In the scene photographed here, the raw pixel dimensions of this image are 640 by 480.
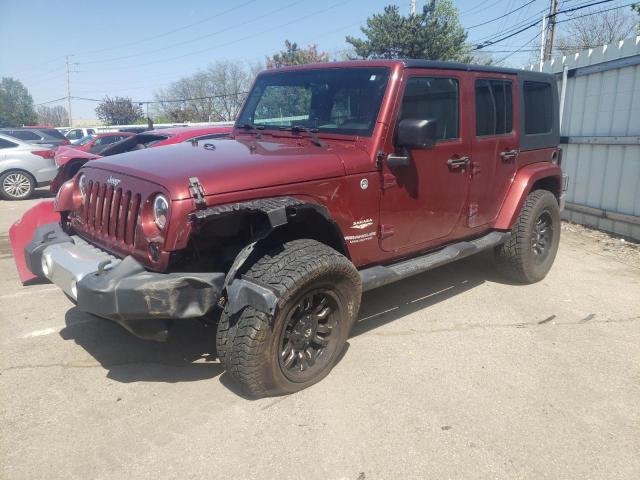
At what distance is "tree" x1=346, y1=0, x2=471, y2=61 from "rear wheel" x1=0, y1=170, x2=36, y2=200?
18.9 meters

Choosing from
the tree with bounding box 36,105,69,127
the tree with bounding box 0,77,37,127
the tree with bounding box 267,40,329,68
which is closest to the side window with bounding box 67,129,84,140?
the tree with bounding box 267,40,329,68

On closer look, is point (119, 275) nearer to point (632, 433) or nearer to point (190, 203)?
point (190, 203)

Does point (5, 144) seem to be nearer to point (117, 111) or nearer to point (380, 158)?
point (380, 158)

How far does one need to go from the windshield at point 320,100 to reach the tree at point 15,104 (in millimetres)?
62476

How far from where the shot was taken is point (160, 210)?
9.21ft

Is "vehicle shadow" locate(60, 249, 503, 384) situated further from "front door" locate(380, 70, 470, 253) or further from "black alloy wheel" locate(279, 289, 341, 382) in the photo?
"front door" locate(380, 70, 470, 253)

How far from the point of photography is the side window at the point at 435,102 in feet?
12.1

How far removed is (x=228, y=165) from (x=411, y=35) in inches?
1020

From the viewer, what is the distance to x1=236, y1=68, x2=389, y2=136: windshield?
3.63 metres

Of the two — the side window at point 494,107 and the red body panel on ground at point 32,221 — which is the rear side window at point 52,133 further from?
the side window at point 494,107

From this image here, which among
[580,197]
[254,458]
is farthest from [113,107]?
[254,458]

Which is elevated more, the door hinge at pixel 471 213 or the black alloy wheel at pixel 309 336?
the door hinge at pixel 471 213

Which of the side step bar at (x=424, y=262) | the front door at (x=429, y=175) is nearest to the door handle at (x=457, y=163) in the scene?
the front door at (x=429, y=175)

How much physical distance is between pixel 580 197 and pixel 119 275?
7184mm
